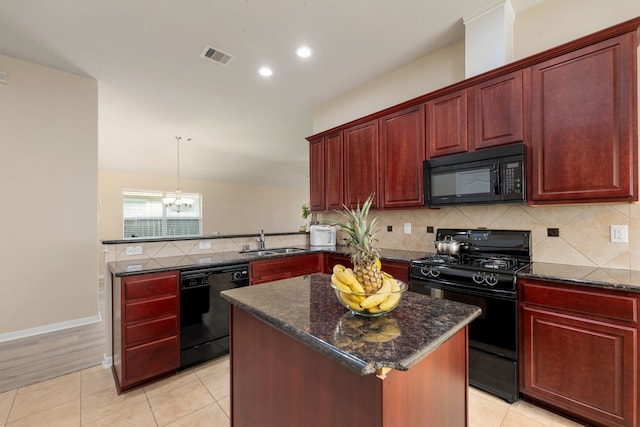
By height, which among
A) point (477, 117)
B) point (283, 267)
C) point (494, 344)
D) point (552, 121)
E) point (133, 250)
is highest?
point (477, 117)

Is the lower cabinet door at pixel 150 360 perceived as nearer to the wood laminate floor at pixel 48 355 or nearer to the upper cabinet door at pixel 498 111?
the wood laminate floor at pixel 48 355

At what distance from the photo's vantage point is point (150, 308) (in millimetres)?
2209

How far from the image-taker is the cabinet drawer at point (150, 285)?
2.13 meters

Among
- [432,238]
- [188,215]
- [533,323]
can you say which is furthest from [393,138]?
[188,215]

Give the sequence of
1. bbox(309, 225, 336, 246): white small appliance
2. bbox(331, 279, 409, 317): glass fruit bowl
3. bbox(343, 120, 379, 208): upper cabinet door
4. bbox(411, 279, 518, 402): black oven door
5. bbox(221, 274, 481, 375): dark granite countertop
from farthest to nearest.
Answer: bbox(309, 225, 336, 246): white small appliance, bbox(343, 120, 379, 208): upper cabinet door, bbox(411, 279, 518, 402): black oven door, bbox(331, 279, 409, 317): glass fruit bowl, bbox(221, 274, 481, 375): dark granite countertop

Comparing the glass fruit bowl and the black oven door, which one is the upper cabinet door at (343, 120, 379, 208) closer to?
the black oven door

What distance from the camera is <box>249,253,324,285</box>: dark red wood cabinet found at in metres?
2.83

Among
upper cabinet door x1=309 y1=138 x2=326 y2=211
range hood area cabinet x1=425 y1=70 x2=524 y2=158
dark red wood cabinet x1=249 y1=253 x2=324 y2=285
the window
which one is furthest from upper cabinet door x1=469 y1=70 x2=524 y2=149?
the window

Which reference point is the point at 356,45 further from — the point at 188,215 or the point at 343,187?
the point at 188,215

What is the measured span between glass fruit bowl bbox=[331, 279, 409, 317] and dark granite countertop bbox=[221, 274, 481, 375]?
0.03 meters

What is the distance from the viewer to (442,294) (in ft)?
7.32

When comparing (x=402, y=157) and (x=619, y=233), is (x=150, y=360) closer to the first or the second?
(x=402, y=157)

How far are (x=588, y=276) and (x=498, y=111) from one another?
52.4 inches

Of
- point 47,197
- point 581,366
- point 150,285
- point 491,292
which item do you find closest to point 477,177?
point 491,292
